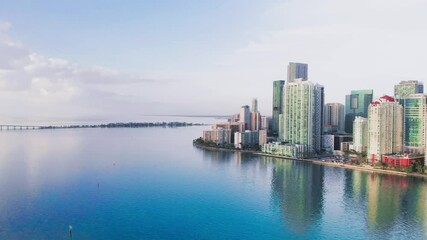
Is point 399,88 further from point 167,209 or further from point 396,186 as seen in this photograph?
point 167,209

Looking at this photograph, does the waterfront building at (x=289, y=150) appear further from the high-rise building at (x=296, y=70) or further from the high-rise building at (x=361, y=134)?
the high-rise building at (x=296, y=70)

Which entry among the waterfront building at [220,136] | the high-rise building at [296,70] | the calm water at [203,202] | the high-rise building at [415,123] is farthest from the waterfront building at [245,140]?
the high-rise building at [296,70]

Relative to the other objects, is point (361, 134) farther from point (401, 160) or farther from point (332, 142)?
point (401, 160)

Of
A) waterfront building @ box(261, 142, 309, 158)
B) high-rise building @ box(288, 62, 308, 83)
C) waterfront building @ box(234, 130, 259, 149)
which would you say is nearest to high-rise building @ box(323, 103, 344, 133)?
high-rise building @ box(288, 62, 308, 83)

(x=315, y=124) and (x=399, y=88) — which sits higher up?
(x=399, y=88)

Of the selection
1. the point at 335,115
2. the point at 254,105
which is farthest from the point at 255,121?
the point at 335,115

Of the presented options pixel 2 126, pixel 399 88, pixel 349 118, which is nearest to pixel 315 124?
pixel 399 88

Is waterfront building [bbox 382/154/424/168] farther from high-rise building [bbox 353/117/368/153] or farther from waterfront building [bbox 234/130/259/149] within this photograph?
waterfront building [bbox 234/130/259/149]
